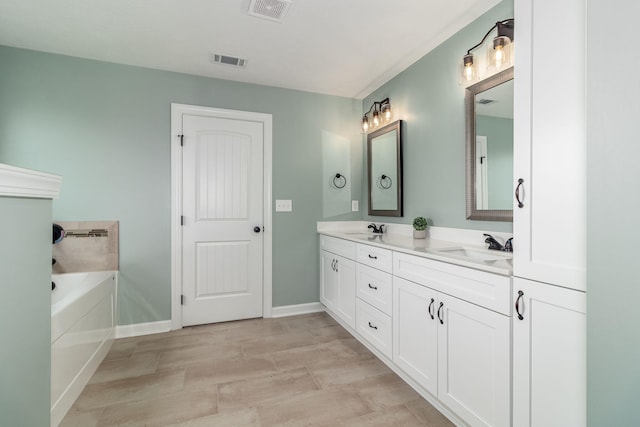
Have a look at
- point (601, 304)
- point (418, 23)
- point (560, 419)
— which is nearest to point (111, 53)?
point (418, 23)

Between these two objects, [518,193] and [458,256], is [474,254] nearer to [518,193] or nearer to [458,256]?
[458,256]

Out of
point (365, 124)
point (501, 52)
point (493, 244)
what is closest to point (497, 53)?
Result: point (501, 52)

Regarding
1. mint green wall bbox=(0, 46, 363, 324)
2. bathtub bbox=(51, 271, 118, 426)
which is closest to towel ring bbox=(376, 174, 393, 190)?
mint green wall bbox=(0, 46, 363, 324)

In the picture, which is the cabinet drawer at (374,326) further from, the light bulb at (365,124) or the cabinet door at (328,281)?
the light bulb at (365,124)

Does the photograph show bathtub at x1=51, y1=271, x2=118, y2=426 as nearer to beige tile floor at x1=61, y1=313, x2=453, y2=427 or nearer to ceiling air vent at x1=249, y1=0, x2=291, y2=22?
beige tile floor at x1=61, y1=313, x2=453, y2=427

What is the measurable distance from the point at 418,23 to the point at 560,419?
7.85 ft

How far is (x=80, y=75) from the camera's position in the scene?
2598 millimetres

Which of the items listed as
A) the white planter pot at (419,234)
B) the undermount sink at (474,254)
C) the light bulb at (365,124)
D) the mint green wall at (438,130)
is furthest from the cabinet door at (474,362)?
the light bulb at (365,124)

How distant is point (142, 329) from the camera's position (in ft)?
9.02

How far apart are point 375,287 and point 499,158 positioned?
121 cm

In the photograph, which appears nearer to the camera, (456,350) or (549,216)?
(549,216)

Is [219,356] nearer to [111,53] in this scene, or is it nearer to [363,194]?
[363,194]

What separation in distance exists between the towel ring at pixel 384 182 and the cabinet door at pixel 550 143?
171 centimetres

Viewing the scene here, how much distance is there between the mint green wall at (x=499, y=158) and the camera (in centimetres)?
180
